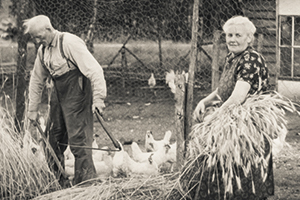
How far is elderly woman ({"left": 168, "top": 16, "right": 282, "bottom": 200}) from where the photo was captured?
151 inches

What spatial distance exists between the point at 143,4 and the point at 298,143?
136 inches

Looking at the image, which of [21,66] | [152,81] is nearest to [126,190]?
[21,66]

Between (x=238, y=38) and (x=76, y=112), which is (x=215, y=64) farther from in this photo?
(x=238, y=38)

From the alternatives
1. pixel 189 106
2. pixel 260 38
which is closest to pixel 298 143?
pixel 260 38

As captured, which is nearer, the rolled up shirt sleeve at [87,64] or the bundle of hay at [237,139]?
the bundle of hay at [237,139]

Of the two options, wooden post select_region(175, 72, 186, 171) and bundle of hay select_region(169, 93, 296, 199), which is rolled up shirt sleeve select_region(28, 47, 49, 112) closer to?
wooden post select_region(175, 72, 186, 171)

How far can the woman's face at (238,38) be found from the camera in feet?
13.2

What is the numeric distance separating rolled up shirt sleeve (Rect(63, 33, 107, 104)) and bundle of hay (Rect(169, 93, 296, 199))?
4.15 ft

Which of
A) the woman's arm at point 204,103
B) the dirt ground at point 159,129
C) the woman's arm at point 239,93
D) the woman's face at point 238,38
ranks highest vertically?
the woman's face at point 238,38

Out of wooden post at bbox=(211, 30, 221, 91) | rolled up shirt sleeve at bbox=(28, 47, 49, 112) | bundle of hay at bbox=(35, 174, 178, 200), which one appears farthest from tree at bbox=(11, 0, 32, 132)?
wooden post at bbox=(211, 30, 221, 91)

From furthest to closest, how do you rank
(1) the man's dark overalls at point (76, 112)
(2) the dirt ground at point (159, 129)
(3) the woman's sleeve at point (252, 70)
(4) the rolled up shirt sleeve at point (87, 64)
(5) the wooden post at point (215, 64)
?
(5) the wooden post at point (215, 64), (2) the dirt ground at point (159, 129), (1) the man's dark overalls at point (76, 112), (4) the rolled up shirt sleeve at point (87, 64), (3) the woman's sleeve at point (252, 70)

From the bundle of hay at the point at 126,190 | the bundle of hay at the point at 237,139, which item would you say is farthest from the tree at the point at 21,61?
the bundle of hay at the point at 237,139

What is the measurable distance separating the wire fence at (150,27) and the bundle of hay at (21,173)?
8.42ft

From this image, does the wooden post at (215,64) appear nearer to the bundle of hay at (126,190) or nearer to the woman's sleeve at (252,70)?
the bundle of hay at (126,190)
